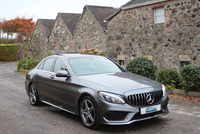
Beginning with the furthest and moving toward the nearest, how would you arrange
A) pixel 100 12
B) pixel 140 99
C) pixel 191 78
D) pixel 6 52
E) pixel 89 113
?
1. pixel 6 52
2. pixel 100 12
3. pixel 191 78
4. pixel 89 113
5. pixel 140 99

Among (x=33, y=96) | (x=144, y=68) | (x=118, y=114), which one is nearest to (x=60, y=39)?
(x=144, y=68)

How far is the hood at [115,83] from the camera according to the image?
5.18 meters

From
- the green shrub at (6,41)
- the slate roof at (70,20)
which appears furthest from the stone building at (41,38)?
the green shrub at (6,41)

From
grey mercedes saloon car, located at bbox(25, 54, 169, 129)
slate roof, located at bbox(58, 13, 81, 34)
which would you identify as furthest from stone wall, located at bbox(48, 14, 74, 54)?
grey mercedes saloon car, located at bbox(25, 54, 169, 129)

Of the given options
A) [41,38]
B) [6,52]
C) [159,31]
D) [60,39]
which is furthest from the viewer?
[6,52]

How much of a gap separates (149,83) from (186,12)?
7.47 metres

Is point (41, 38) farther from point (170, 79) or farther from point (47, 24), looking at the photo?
point (170, 79)

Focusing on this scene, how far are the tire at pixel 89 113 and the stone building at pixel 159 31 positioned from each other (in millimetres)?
7796

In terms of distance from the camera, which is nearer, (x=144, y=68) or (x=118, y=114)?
(x=118, y=114)

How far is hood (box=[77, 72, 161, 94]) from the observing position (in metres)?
5.18

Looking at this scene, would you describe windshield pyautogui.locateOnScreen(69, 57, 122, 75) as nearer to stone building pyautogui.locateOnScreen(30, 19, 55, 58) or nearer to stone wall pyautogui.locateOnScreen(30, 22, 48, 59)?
stone building pyautogui.locateOnScreen(30, 19, 55, 58)

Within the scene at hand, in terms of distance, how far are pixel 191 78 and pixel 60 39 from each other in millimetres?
14928

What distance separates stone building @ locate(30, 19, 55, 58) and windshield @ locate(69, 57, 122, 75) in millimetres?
18232

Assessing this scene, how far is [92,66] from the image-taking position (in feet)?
21.2
